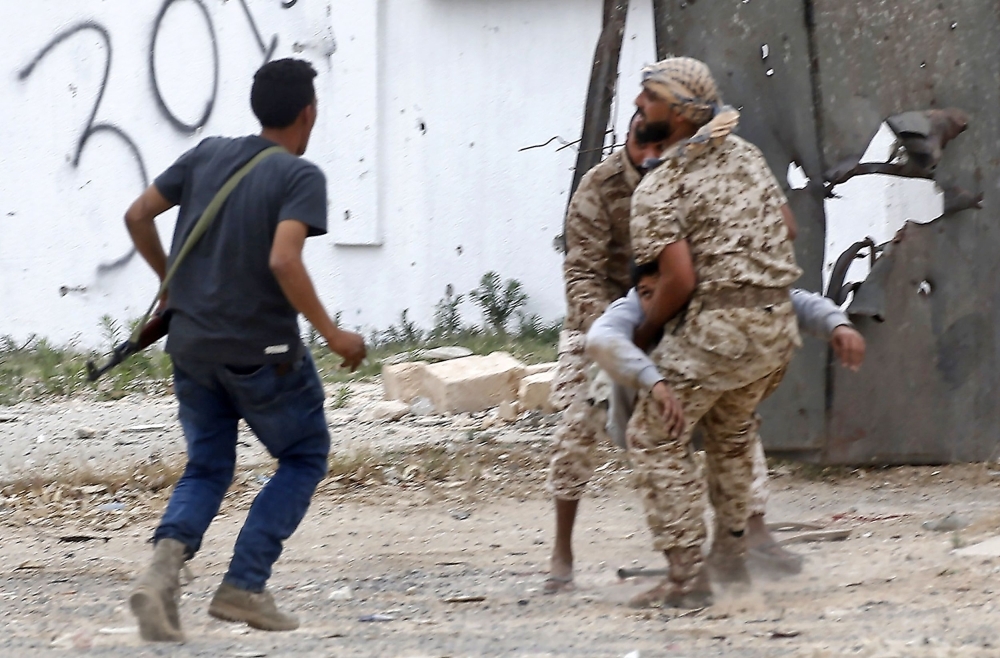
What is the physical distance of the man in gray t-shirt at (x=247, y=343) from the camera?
3488 millimetres

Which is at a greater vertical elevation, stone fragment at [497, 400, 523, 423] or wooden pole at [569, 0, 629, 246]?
wooden pole at [569, 0, 629, 246]

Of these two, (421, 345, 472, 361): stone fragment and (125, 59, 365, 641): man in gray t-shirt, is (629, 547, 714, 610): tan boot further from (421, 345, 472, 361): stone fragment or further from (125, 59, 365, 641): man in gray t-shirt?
(421, 345, 472, 361): stone fragment

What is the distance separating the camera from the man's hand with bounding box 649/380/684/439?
3.55 m

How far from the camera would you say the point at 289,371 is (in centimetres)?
362

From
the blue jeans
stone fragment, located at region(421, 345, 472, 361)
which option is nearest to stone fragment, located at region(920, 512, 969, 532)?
the blue jeans

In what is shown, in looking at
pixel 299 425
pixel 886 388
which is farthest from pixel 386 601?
pixel 886 388

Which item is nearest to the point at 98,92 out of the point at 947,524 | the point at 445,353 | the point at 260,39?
the point at 260,39

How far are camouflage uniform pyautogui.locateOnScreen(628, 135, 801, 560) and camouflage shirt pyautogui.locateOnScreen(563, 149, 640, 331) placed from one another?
50cm

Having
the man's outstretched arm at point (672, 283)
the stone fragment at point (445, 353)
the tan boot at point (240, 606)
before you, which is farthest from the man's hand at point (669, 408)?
the stone fragment at point (445, 353)

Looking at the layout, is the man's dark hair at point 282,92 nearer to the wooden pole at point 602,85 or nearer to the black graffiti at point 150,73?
the wooden pole at point 602,85

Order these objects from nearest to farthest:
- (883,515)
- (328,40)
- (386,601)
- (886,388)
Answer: (386,601), (883,515), (886,388), (328,40)

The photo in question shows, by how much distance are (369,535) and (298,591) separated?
2.98 feet

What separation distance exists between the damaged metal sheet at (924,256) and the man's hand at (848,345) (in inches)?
76.2

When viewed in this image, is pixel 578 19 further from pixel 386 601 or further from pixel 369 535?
pixel 386 601
